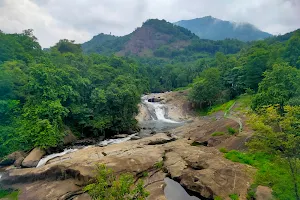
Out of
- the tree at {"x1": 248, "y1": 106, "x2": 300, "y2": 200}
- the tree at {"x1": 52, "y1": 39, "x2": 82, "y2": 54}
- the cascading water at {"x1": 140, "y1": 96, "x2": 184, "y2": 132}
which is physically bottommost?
the cascading water at {"x1": 140, "y1": 96, "x2": 184, "y2": 132}

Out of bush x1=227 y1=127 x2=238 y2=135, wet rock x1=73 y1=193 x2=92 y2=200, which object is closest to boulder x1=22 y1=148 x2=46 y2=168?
wet rock x1=73 y1=193 x2=92 y2=200

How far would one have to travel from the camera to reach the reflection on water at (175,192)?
18.5 metres

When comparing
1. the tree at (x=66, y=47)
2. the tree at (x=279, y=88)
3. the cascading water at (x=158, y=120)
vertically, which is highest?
the tree at (x=66, y=47)

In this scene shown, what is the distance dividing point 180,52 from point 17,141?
175856mm

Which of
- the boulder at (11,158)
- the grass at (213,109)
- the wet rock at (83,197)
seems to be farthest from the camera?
the grass at (213,109)

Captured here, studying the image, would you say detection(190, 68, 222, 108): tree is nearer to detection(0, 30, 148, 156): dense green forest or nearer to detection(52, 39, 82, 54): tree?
detection(0, 30, 148, 156): dense green forest

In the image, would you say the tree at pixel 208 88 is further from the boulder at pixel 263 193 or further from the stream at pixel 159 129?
the boulder at pixel 263 193

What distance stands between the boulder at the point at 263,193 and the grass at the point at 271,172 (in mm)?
315

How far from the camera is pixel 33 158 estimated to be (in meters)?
27.2

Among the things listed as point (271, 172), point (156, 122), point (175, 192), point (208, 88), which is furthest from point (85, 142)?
point (208, 88)

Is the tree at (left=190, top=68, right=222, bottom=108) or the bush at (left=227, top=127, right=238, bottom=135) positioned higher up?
the tree at (left=190, top=68, right=222, bottom=108)

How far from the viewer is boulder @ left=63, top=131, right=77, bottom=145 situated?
33.4 m

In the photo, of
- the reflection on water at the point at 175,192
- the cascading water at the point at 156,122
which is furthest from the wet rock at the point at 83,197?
the cascading water at the point at 156,122

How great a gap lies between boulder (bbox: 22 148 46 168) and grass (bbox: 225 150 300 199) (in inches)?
816
